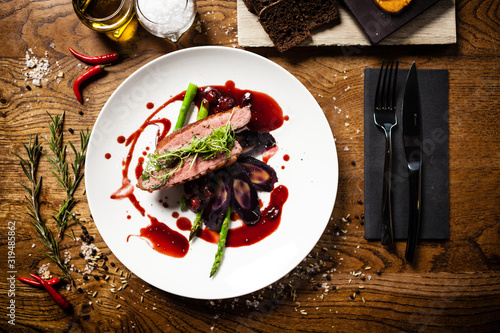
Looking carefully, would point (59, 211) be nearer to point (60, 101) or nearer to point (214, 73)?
point (60, 101)

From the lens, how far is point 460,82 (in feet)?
7.37

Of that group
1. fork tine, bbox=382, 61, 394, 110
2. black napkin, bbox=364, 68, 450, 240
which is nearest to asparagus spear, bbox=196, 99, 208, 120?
black napkin, bbox=364, 68, 450, 240

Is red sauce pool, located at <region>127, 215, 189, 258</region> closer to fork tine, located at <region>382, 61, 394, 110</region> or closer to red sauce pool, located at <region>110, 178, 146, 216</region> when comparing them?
red sauce pool, located at <region>110, 178, 146, 216</region>

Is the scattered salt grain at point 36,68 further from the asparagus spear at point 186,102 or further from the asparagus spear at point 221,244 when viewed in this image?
the asparagus spear at point 221,244

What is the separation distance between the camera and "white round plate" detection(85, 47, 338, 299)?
2.06 m

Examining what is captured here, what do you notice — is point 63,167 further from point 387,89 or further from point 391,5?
point 391,5

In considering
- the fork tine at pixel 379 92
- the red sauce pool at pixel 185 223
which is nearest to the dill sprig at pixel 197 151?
the red sauce pool at pixel 185 223

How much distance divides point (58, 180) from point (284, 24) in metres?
1.86

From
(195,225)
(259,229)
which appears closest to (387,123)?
(259,229)

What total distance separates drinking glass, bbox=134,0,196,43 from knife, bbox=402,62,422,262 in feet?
5.02

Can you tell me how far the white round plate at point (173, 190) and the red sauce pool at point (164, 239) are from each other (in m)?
0.03

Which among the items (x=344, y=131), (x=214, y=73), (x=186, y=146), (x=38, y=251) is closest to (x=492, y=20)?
(x=344, y=131)

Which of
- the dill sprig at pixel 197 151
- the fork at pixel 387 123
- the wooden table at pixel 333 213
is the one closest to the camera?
the dill sprig at pixel 197 151

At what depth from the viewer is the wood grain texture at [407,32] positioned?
7.11 ft
